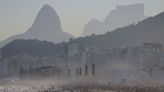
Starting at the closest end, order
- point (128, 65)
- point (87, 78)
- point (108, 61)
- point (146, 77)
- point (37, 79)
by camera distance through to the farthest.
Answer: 1. point (146, 77)
2. point (87, 78)
3. point (128, 65)
4. point (108, 61)
5. point (37, 79)

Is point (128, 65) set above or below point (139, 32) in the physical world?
below

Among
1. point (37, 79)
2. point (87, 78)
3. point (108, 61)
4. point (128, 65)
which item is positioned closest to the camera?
point (87, 78)

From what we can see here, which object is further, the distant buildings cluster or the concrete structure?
the concrete structure

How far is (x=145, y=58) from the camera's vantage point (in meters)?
160

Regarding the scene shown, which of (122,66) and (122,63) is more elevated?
(122,63)

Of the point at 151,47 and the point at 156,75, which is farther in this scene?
the point at 151,47

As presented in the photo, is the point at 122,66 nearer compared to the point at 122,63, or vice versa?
the point at 122,66

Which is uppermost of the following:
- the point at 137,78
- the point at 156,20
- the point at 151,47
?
the point at 156,20

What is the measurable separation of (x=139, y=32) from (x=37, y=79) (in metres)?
52.7

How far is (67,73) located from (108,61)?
61.5ft

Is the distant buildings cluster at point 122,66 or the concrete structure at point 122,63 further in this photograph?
the concrete structure at point 122,63

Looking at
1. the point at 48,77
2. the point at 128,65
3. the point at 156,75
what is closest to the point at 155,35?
the point at 128,65

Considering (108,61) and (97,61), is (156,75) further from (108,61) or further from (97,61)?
(97,61)

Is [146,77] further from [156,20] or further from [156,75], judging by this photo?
[156,20]
